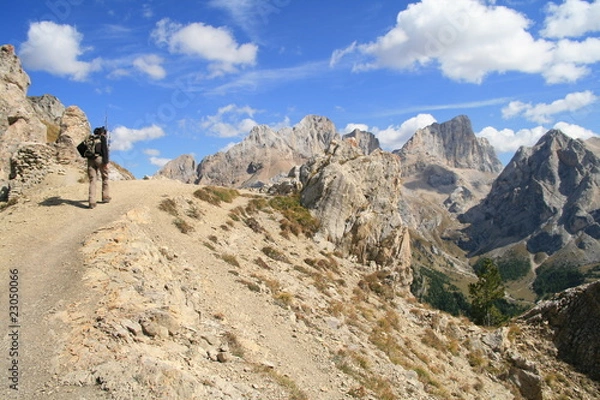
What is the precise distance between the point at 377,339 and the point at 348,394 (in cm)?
692

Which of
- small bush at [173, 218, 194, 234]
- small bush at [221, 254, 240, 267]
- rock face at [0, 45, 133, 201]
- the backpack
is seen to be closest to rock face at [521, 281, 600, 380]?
small bush at [221, 254, 240, 267]

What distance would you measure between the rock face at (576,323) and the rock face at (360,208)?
38.6 feet

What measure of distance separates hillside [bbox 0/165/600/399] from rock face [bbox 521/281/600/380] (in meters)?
0.78

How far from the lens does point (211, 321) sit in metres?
14.4

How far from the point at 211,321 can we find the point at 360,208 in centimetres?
2799

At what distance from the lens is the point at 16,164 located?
23.7 m

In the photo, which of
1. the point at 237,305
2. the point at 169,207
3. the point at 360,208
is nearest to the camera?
the point at 237,305

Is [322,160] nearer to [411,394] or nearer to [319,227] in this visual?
[319,227]

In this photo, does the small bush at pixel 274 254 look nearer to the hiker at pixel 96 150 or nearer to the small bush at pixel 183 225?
the small bush at pixel 183 225

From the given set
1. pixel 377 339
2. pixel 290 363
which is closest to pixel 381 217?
pixel 377 339

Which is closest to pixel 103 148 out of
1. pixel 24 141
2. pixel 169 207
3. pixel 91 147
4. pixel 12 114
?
pixel 91 147

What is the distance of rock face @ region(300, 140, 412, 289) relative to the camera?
1501 inches

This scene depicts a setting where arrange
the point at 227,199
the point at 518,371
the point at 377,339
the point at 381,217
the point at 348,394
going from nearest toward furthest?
the point at 348,394 → the point at 377,339 → the point at 518,371 → the point at 227,199 → the point at 381,217

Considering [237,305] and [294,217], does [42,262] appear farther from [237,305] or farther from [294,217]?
[294,217]
